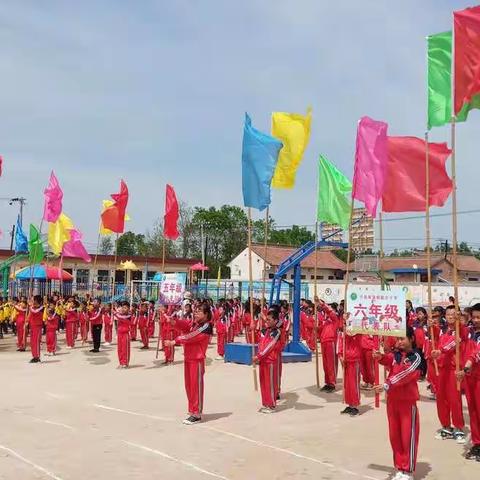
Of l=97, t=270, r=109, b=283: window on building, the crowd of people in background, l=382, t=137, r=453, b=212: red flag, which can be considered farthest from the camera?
l=97, t=270, r=109, b=283: window on building

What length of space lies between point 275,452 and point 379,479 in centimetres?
136

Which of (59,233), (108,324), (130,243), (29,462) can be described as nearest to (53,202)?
(59,233)

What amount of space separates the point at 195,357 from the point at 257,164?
3.99 meters

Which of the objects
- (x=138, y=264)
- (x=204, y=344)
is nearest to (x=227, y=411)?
(x=204, y=344)

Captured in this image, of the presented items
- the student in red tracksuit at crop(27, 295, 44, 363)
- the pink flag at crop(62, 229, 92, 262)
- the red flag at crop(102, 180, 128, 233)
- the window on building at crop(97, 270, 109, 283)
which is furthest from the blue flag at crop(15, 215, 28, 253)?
the window on building at crop(97, 270, 109, 283)

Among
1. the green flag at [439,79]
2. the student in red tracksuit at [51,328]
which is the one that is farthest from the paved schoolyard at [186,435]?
the green flag at [439,79]

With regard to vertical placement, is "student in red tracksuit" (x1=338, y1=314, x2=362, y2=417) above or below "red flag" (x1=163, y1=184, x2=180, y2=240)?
below

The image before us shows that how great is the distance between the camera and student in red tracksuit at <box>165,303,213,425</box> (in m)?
8.42

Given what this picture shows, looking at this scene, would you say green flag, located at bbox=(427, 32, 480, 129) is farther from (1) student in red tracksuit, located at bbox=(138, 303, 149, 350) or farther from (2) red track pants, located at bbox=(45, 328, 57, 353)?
(1) student in red tracksuit, located at bbox=(138, 303, 149, 350)

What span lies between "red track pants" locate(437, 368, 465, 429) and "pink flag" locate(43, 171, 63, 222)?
12.4 metres

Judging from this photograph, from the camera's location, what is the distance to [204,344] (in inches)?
338

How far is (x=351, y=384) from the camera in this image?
9.10 m

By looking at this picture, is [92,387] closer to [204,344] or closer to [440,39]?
[204,344]

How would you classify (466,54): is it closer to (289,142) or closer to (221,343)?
(289,142)
